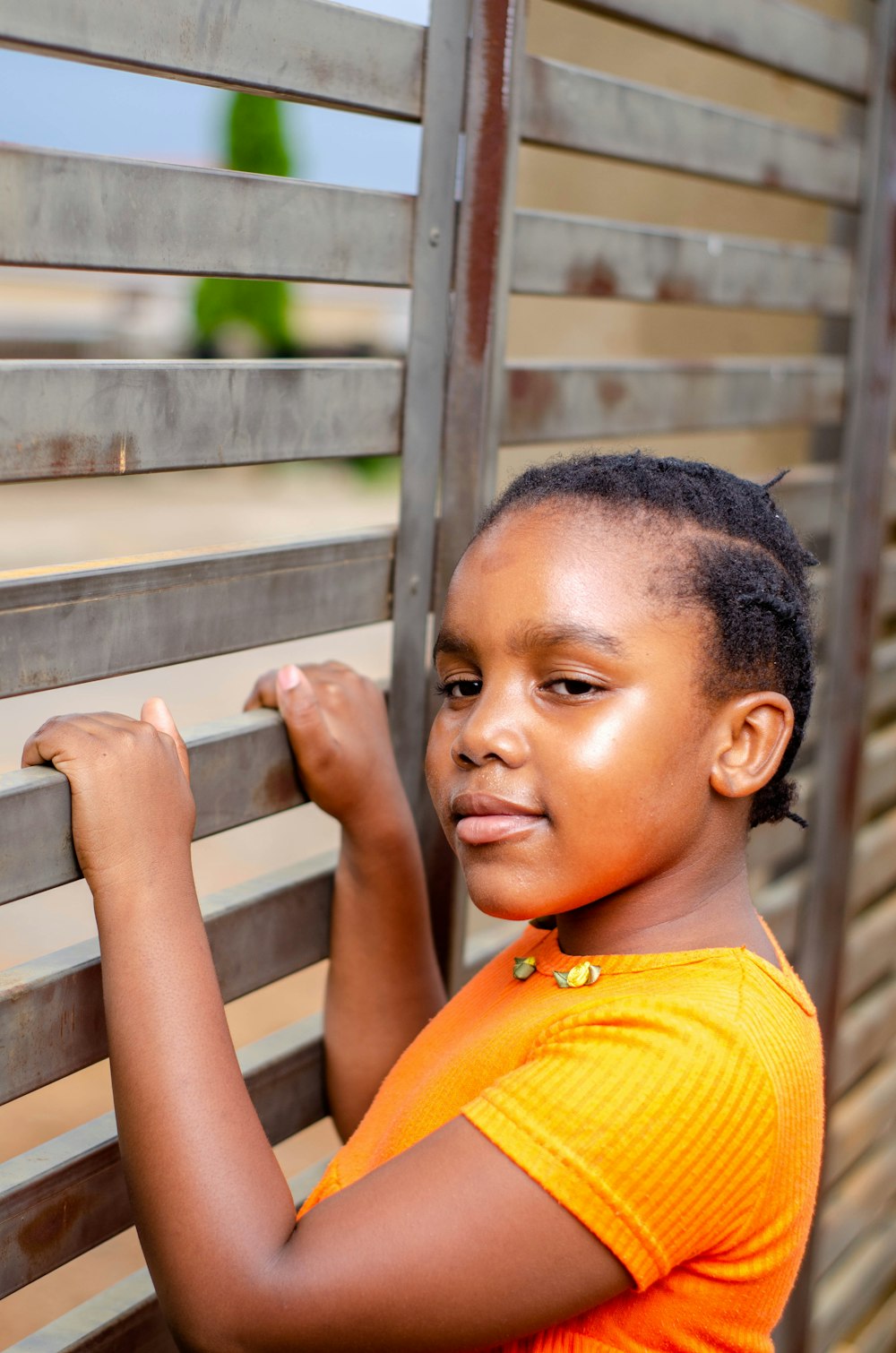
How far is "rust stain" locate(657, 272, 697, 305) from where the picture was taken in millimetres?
2104


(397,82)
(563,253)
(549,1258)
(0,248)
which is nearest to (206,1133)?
(549,1258)

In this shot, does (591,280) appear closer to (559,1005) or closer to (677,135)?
(677,135)

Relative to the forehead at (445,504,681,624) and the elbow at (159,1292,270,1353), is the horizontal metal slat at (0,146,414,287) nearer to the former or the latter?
the forehead at (445,504,681,624)

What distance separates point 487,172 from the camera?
168 centimetres

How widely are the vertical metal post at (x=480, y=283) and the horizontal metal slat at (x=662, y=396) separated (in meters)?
0.09

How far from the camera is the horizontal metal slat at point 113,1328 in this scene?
4.46 feet

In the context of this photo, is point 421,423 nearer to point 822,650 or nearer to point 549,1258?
point 549,1258

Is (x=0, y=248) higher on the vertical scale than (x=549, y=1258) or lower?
higher

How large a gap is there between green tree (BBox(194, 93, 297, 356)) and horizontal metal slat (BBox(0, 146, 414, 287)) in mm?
17780

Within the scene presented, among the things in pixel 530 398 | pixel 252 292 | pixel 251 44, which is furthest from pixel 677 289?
pixel 252 292

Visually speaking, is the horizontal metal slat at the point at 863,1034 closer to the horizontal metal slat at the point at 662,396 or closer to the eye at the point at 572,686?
the horizontal metal slat at the point at 662,396

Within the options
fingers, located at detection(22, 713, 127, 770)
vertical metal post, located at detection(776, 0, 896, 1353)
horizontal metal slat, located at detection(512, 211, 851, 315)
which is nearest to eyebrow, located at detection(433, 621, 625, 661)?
fingers, located at detection(22, 713, 127, 770)

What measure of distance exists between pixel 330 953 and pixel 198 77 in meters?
0.94

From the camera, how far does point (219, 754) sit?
146cm
